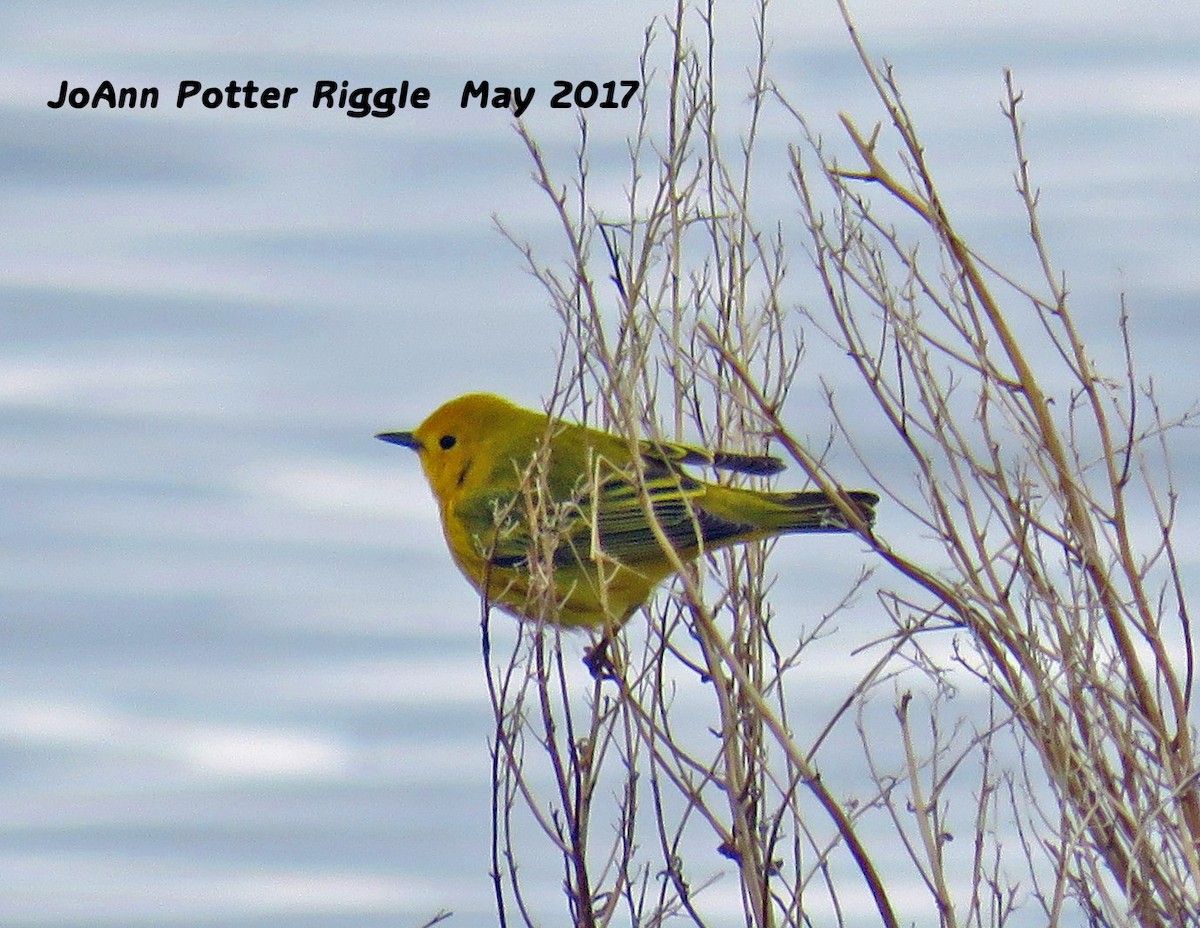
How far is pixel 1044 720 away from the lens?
359cm

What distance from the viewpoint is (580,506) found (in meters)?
4.50

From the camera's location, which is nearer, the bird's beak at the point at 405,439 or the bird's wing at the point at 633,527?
the bird's wing at the point at 633,527

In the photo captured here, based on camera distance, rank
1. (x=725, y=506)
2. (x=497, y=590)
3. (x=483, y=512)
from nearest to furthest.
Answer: (x=725, y=506), (x=497, y=590), (x=483, y=512)

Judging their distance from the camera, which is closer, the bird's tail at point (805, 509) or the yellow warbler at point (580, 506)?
the yellow warbler at point (580, 506)

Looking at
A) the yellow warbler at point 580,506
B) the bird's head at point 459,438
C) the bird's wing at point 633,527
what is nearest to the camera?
the yellow warbler at point 580,506

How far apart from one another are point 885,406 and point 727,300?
1.92 feet

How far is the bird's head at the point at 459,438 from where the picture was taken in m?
6.31

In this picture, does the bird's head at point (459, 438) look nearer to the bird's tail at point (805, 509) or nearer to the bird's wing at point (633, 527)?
the bird's wing at point (633, 527)

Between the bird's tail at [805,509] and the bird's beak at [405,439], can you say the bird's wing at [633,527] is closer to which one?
the bird's tail at [805,509]

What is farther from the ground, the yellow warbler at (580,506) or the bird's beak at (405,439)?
the bird's beak at (405,439)

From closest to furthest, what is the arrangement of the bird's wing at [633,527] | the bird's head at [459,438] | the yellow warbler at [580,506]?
the yellow warbler at [580,506] < the bird's wing at [633,527] < the bird's head at [459,438]

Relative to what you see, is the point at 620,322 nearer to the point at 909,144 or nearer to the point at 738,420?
the point at 738,420

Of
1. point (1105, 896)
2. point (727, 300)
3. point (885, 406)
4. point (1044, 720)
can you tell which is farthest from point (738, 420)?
point (1105, 896)

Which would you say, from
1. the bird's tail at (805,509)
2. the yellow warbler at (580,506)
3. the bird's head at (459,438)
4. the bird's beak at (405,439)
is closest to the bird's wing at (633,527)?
the yellow warbler at (580,506)
